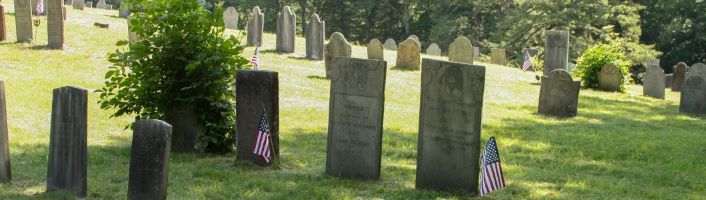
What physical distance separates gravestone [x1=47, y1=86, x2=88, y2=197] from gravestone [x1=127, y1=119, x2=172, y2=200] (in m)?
0.76

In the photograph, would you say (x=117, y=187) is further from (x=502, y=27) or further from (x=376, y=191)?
(x=502, y=27)

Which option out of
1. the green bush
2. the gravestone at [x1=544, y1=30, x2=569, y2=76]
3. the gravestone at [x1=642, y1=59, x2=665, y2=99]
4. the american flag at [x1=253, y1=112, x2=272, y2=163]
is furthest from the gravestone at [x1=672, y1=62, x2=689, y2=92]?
the american flag at [x1=253, y1=112, x2=272, y2=163]

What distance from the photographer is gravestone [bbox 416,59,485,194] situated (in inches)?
336

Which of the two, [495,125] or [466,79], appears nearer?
[466,79]

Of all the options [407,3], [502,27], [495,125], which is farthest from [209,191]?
[407,3]

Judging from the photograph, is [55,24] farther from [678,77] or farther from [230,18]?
[678,77]

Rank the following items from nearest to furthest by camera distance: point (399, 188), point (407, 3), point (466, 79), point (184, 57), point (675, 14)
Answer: point (466, 79) → point (399, 188) → point (184, 57) → point (675, 14) → point (407, 3)

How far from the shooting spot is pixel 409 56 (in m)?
24.0

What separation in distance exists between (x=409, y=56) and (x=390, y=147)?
1241 centimetres

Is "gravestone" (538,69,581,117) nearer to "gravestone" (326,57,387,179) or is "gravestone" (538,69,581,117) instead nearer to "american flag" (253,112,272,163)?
"gravestone" (326,57,387,179)

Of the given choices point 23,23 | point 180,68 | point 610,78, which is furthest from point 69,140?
point 610,78

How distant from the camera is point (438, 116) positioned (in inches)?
345

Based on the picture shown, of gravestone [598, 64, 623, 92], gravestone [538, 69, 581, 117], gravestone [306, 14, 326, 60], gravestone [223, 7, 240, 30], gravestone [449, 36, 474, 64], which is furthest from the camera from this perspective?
gravestone [223, 7, 240, 30]

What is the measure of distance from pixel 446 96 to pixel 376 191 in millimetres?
1219
